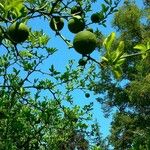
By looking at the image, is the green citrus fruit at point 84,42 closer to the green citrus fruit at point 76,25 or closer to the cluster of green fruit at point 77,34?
the cluster of green fruit at point 77,34

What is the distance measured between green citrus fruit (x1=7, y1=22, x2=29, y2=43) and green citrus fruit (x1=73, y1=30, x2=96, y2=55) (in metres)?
0.31

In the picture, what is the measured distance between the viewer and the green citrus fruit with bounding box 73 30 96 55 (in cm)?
275

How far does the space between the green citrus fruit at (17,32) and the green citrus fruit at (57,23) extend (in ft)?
1.10

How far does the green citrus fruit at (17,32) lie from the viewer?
2787 mm

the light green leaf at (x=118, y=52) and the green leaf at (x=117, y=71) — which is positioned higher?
the light green leaf at (x=118, y=52)

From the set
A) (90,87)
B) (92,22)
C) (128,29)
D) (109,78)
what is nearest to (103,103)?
(109,78)

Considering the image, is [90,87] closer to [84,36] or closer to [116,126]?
[84,36]

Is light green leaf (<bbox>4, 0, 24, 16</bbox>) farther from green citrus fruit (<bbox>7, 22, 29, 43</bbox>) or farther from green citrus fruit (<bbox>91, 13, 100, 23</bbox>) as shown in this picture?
green citrus fruit (<bbox>91, 13, 100, 23</bbox>)

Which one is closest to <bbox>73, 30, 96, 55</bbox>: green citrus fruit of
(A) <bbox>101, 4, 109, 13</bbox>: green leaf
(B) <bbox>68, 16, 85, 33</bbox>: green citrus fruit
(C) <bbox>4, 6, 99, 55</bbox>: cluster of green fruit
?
(C) <bbox>4, 6, 99, 55</bbox>: cluster of green fruit

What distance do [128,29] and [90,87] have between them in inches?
627

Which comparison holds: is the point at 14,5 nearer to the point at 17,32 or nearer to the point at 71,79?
the point at 17,32

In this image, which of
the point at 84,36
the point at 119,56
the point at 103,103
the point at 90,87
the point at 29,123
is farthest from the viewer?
the point at 103,103

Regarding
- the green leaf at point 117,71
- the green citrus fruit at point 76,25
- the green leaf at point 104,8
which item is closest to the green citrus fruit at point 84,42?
the green citrus fruit at point 76,25

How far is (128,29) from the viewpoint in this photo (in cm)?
2506
